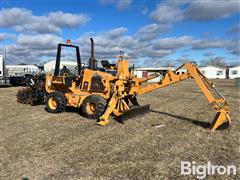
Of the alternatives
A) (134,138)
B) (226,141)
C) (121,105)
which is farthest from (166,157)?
(121,105)

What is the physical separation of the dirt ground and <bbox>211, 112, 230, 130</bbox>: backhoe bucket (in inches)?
7.6

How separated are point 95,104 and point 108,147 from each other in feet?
9.78

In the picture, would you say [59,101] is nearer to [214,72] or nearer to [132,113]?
[132,113]

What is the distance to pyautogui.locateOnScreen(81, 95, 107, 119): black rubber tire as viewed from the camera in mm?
8445

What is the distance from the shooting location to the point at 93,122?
8.30m

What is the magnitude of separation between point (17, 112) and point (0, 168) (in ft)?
19.2

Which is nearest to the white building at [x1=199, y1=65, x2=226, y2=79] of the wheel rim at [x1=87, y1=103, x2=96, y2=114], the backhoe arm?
the backhoe arm

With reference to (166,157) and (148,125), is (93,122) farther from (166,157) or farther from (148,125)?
(166,157)

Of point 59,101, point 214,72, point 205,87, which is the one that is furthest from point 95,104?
point 214,72

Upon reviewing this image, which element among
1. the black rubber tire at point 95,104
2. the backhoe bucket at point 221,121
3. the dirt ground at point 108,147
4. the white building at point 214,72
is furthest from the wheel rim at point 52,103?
the white building at point 214,72

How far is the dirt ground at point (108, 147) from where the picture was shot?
4.57 m

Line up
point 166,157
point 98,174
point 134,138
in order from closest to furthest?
point 98,174, point 166,157, point 134,138

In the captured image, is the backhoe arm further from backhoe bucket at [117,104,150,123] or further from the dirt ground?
backhoe bucket at [117,104,150,123]

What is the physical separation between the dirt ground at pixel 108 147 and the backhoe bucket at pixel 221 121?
0.19 metres
